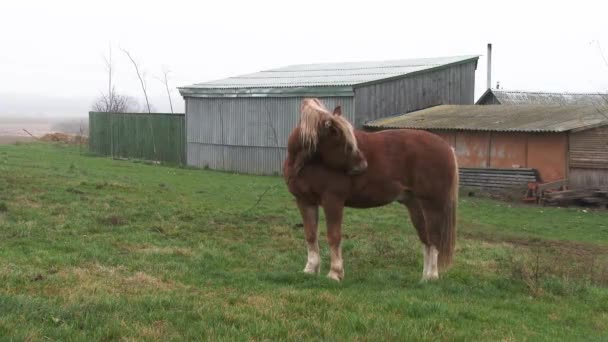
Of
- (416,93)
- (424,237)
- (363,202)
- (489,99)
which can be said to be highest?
(489,99)

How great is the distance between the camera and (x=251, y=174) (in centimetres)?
2962

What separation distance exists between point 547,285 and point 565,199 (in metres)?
14.8

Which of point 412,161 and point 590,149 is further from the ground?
point 590,149

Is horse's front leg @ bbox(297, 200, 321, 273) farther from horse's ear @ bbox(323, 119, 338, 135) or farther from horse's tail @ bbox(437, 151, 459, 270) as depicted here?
horse's tail @ bbox(437, 151, 459, 270)

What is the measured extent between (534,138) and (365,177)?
17492 mm

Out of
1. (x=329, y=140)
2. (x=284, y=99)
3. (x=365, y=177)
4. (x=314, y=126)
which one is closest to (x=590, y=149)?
(x=284, y=99)

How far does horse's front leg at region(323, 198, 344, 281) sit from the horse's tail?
1.22m

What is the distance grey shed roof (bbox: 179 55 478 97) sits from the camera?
28406mm

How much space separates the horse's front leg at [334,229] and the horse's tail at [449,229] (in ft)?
3.99

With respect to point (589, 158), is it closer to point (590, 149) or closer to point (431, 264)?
point (590, 149)

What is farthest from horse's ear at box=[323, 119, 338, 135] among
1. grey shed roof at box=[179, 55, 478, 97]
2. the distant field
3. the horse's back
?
the distant field

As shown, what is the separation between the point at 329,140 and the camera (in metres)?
7.02

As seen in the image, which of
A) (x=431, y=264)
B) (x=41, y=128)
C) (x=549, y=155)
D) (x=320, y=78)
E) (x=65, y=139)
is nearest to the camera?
(x=431, y=264)

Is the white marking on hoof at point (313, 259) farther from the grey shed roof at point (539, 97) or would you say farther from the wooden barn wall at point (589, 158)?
the grey shed roof at point (539, 97)
